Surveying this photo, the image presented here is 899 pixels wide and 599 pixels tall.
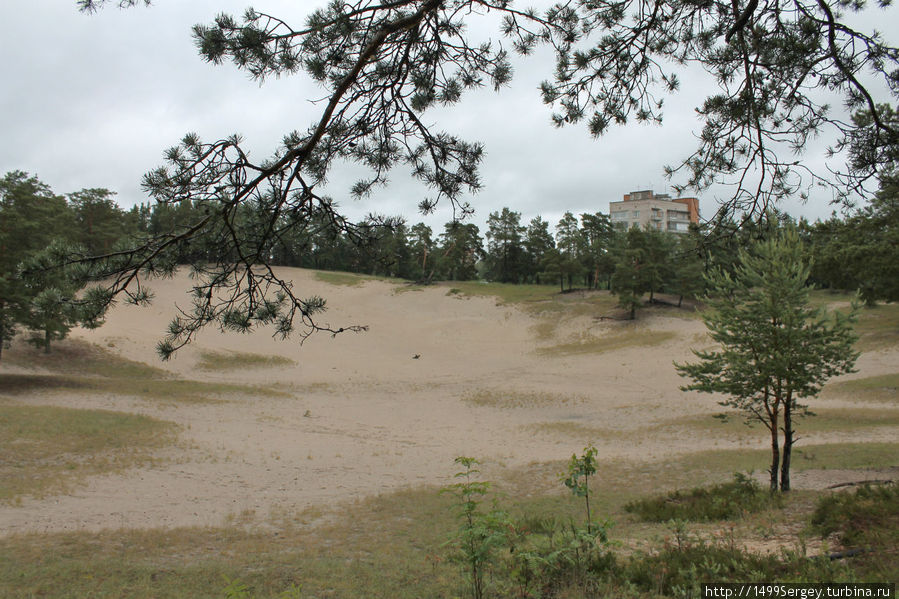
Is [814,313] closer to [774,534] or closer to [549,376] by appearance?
[774,534]

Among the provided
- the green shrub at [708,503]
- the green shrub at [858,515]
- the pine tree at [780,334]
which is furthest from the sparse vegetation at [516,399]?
the green shrub at [858,515]

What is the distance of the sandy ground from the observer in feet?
33.6

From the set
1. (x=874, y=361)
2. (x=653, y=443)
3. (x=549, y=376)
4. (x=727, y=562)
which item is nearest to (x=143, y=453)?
(x=727, y=562)

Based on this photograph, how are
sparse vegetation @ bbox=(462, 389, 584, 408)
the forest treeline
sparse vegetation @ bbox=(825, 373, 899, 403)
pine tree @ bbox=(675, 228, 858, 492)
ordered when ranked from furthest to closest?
1. sparse vegetation @ bbox=(462, 389, 584, 408)
2. sparse vegetation @ bbox=(825, 373, 899, 403)
3. pine tree @ bbox=(675, 228, 858, 492)
4. the forest treeline

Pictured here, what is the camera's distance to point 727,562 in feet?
13.4

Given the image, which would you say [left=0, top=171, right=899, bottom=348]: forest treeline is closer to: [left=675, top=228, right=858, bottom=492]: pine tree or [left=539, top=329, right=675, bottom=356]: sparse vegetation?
[left=675, top=228, right=858, bottom=492]: pine tree

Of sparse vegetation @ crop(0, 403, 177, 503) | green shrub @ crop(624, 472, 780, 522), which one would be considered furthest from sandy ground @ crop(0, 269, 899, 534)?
green shrub @ crop(624, 472, 780, 522)

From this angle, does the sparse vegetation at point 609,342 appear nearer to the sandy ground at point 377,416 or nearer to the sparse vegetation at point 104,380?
the sandy ground at point 377,416

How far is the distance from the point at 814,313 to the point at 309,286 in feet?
164

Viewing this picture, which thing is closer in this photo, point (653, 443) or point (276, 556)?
point (276, 556)

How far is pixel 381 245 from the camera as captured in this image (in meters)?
4.30

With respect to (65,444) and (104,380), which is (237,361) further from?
(65,444)

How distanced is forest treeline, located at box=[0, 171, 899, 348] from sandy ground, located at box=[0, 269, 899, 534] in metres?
0.64

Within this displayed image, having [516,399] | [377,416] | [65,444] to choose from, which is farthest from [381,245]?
[516,399]
